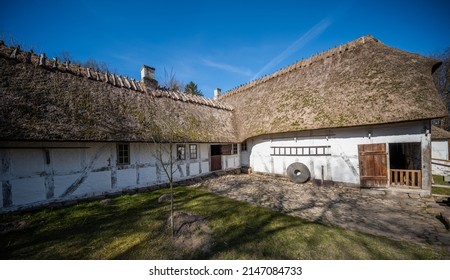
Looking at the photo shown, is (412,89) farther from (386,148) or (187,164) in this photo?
(187,164)

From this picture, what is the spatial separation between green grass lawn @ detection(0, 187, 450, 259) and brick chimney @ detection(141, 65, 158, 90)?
7.83 m

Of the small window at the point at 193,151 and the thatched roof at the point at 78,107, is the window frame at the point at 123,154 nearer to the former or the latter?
the thatched roof at the point at 78,107

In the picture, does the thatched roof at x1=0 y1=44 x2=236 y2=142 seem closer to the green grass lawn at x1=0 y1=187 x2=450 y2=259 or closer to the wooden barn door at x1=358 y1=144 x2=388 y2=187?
the green grass lawn at x1=0 y1=187 x2=450 y2=259

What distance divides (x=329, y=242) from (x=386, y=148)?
6640 mm

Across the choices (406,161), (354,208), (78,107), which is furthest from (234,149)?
(406,161)

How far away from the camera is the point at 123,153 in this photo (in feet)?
27.9

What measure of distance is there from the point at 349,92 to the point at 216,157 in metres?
9.09

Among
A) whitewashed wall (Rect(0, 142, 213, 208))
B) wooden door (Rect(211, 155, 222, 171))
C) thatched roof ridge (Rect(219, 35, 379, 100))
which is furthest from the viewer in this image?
wooden door (Rect(211, 155, 222, 171))

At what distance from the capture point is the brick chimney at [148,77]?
1090 centimetres

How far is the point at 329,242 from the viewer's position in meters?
4.00

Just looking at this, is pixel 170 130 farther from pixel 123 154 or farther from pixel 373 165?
pixel 373 165

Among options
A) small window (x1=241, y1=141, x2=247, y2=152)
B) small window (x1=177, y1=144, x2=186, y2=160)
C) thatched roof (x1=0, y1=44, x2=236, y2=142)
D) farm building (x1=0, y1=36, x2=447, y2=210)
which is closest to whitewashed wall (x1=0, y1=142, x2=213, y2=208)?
farm building (x1=0, y1=36, x2=447, y2=210)

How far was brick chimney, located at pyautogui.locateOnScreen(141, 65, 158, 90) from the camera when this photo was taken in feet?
35.8

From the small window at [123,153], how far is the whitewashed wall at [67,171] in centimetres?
17
